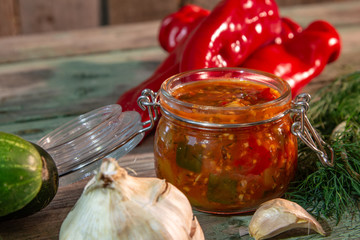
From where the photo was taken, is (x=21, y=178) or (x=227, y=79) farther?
(x=227, y=79)

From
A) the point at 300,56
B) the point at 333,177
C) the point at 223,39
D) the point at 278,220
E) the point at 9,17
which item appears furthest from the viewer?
the point at 9,17

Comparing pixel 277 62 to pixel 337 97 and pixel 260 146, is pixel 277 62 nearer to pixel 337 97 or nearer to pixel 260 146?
pixel 337 97

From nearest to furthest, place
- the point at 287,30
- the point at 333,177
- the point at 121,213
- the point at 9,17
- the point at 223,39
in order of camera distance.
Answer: the point at 121,213, the point at 333,177, the point at 223,39, the point at 287,30, the point at 9,17

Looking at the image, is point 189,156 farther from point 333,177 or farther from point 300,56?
point 300,56

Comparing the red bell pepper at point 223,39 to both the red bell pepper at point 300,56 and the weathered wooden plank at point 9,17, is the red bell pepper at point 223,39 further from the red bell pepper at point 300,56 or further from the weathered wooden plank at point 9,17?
the weathered wooden plank at point 9,17

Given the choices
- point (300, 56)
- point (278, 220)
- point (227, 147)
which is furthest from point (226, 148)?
point (300, 56)

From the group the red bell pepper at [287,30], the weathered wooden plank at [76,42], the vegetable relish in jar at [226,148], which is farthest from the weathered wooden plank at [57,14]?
the vegetable relish in jar at [226,148]
